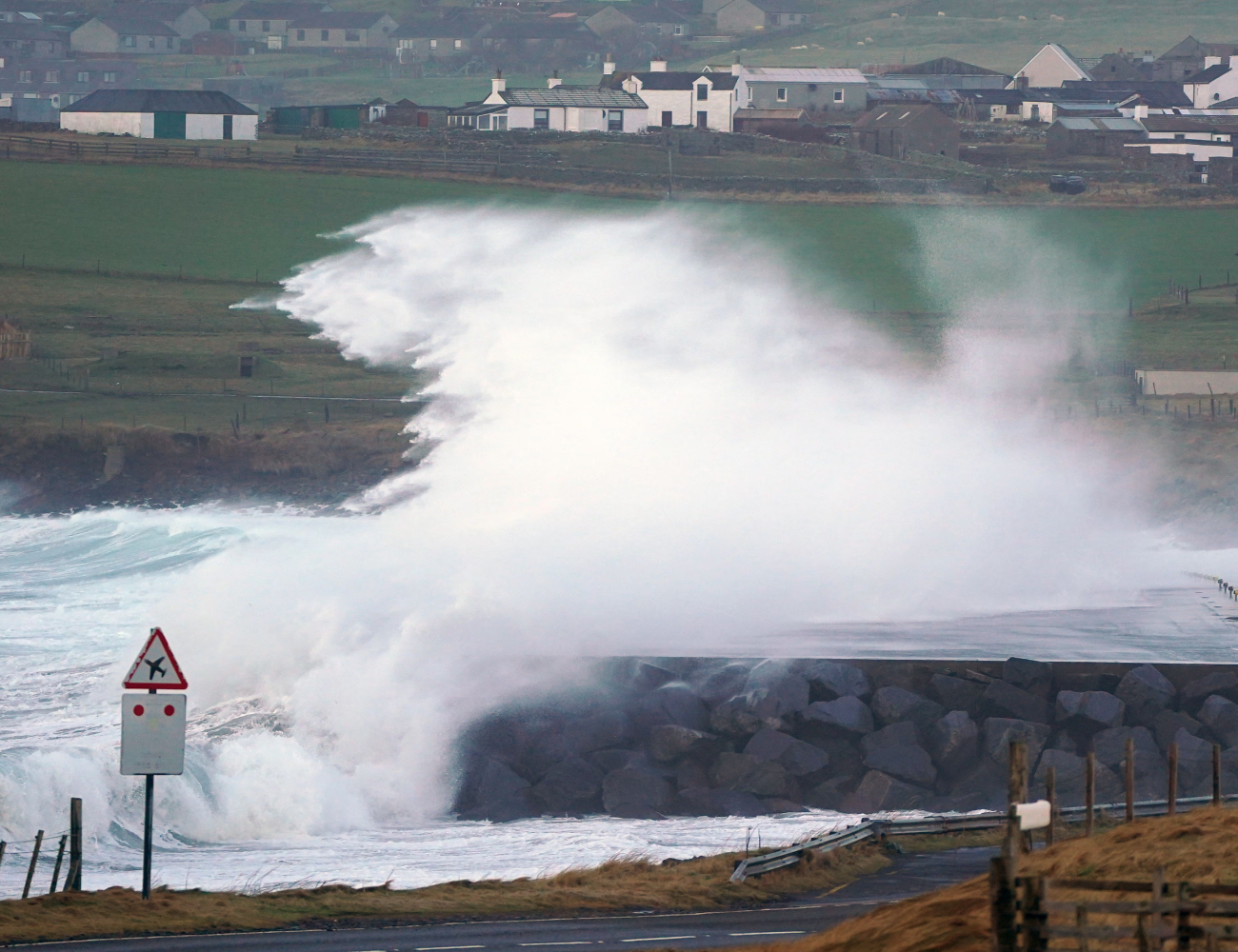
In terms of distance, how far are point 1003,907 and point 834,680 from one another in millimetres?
15443

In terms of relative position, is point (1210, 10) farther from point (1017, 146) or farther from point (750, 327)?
point (750, 327)

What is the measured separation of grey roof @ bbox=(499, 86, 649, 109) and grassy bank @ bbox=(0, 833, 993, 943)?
80362 millimetres

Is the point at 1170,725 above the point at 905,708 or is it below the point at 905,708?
below

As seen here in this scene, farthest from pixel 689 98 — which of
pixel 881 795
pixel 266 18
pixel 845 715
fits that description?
pixel 266 18

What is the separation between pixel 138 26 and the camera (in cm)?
16688

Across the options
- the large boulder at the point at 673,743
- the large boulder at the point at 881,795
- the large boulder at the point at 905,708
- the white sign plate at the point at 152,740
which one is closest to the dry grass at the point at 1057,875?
the white sign plate at the point at 152,740

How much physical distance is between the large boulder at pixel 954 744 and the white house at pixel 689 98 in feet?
251

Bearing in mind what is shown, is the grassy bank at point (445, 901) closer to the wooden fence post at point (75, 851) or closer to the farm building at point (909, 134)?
the wooden fence post at point (75, 851)

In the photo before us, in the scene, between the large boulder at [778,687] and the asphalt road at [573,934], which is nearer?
the asphalt road at [573,934]

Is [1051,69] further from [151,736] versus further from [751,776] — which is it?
[151,736]

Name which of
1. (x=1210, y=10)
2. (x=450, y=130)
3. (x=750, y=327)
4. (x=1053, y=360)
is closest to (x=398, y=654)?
(x=750, y=327)

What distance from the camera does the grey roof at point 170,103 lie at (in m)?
92.2

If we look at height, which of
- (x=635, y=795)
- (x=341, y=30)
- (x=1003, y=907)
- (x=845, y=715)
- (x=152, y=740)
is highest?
(x=341, y=30)

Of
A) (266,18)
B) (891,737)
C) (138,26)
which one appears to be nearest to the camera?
(891,737)
